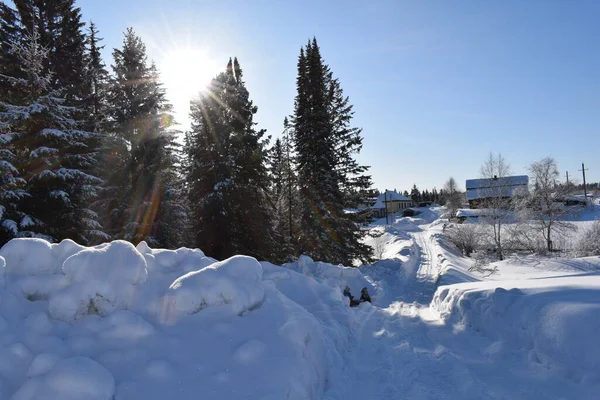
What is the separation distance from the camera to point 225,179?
15.6 meters

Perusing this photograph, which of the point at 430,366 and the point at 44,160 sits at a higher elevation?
the point at 44,160

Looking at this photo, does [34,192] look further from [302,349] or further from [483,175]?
[483,175]

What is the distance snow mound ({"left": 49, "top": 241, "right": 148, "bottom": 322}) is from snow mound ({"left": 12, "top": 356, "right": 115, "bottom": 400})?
1.04 metres

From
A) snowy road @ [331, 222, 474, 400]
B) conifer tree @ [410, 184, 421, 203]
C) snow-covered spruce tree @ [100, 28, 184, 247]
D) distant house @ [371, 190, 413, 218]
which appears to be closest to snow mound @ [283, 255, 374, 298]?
snowy road @ [331, 222, 474, 400]

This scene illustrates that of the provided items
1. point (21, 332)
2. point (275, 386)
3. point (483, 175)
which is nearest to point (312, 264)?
point (275, 386)

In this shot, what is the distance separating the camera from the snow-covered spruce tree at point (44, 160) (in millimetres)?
10516

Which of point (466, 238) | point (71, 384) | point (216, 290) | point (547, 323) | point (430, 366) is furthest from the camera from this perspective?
point (466, 238)

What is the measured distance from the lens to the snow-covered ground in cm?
370

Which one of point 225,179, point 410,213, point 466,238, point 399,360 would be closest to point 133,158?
point 225,179

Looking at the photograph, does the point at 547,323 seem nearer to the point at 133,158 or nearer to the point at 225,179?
the point at 225,179

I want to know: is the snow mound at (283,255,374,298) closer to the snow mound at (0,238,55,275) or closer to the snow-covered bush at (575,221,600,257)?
the snow mound at (0,238,55,275)

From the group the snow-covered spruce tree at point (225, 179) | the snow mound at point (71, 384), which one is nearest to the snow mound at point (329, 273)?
the snow-covered spruce tree at point (225, 179)

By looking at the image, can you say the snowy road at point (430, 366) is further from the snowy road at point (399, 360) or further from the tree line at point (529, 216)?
the tree line at point (529, 216)

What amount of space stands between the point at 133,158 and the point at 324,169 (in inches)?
437
